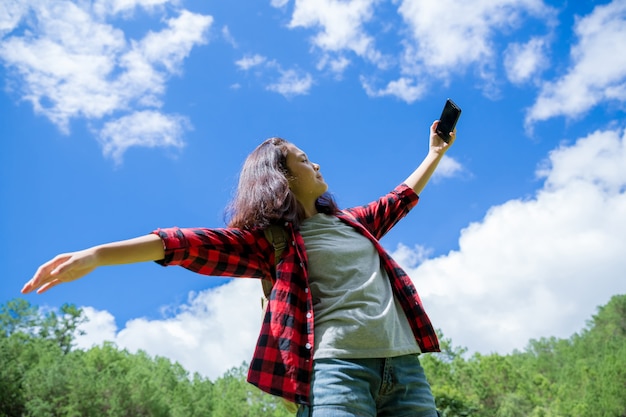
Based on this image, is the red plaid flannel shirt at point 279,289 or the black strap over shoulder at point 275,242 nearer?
the red plaid flannel shirt at point 279,289

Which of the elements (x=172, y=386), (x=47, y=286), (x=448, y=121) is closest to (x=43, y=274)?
(x=47, y=286)

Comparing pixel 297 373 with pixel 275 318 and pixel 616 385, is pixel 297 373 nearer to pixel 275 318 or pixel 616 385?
pixel 275 318

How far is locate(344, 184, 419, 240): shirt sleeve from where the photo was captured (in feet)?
9.04

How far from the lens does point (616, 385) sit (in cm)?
2561

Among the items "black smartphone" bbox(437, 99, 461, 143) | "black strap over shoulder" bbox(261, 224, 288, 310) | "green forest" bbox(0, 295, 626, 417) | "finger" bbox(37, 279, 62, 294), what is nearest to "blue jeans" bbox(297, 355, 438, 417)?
"black strap over shoulder" bbox(261, 224, 288, 310)

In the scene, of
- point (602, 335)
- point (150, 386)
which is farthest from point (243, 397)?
point (602, 335)

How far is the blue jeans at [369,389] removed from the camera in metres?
1.91

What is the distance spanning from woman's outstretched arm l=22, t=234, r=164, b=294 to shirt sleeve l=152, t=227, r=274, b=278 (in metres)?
0.07

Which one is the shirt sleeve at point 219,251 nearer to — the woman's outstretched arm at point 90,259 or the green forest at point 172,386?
the woman's outstretched arm at point 90,259

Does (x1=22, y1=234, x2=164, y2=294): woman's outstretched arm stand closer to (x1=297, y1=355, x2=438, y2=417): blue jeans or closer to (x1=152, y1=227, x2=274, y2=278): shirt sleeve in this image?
(x1=152, y1=227, x2=274, y2=278): shirt sleeve

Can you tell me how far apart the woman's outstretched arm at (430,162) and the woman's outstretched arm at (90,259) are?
1.42 m

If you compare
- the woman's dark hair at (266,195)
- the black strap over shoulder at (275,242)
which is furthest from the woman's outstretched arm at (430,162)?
the black strap over shoulder at (275,242)

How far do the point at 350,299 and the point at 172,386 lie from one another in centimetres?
2978

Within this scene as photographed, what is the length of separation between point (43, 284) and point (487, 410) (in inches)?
1093
